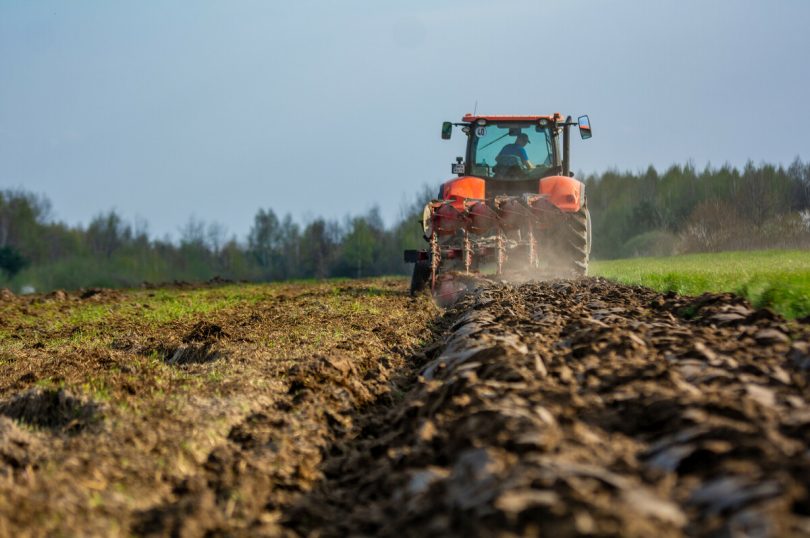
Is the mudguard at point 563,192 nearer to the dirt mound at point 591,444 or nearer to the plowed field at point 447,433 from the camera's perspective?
the plowed field at point 447,433

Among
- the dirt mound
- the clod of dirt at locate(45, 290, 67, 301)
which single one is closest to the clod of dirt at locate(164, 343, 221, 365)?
the dirt mound

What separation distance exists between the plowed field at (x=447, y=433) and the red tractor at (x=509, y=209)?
5168mm

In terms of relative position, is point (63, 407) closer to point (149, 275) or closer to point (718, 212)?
point (718, 212)

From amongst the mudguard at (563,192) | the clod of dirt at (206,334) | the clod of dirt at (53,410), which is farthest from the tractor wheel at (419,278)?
the clod of dirt at (53,410)

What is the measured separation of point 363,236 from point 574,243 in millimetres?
50984

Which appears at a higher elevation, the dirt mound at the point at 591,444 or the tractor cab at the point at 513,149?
the tractor cab at the point at 513,149

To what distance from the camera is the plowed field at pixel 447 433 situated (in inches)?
105

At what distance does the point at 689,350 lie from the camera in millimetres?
4820

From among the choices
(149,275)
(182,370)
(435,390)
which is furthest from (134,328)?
(149,275)

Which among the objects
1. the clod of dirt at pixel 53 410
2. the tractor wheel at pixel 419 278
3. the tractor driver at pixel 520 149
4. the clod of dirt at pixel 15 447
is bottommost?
the clod of dirt at pixel 15 447

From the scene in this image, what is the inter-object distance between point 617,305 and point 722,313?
4.28 feet

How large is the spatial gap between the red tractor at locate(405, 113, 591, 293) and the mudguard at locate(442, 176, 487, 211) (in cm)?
2

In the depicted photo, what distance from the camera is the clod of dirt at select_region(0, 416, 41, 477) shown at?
4316 mm

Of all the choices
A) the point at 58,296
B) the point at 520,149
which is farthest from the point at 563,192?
the point at 58,296
